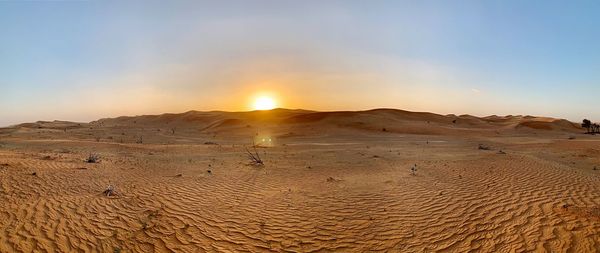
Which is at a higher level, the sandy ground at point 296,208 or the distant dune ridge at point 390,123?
the distant dune ridge at point 390,123

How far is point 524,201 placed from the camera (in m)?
8.28

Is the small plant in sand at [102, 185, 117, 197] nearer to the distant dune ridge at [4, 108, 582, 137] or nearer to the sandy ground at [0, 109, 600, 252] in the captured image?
the sandy ground at [0, 109, 600, 252]

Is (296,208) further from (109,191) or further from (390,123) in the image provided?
(390,123)

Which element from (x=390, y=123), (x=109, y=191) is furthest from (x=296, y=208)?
(x=390, y=123)

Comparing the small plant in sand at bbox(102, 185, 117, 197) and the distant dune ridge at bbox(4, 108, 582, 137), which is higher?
the distant dune ridge at bbox(4, 108, 582, 137)

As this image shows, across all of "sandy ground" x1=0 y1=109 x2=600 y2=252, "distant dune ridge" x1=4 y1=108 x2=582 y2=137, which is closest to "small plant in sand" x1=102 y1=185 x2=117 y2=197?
"sandy ground" x1=0 y1=109 x2=600 y2=252

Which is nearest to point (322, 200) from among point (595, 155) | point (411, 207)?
point (411, 207)

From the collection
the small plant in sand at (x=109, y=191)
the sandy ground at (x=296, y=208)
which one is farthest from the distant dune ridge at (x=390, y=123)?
the small plant in sand at (x=109, y=191)

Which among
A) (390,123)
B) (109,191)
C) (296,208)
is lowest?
(296,208)

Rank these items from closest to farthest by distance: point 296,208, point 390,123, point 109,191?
point 296,208
point 109,191
point 390,123

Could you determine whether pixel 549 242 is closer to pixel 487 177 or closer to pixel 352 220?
pixel 352 220

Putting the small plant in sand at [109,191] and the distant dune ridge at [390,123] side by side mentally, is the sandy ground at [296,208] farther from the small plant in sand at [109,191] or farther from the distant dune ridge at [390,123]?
the distant dune ridge at [390,123]

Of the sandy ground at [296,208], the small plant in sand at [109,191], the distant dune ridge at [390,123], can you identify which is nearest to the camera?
the sandy ground at [296,208]

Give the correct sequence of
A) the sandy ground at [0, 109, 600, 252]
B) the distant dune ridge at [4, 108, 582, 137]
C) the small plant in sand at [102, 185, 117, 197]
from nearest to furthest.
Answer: the sandy ground at [0, 109, 600, 252] < the small plant in sand at [102, 185, 117, 197] < the distant dune ridge at [4, 108, 582, 137]
